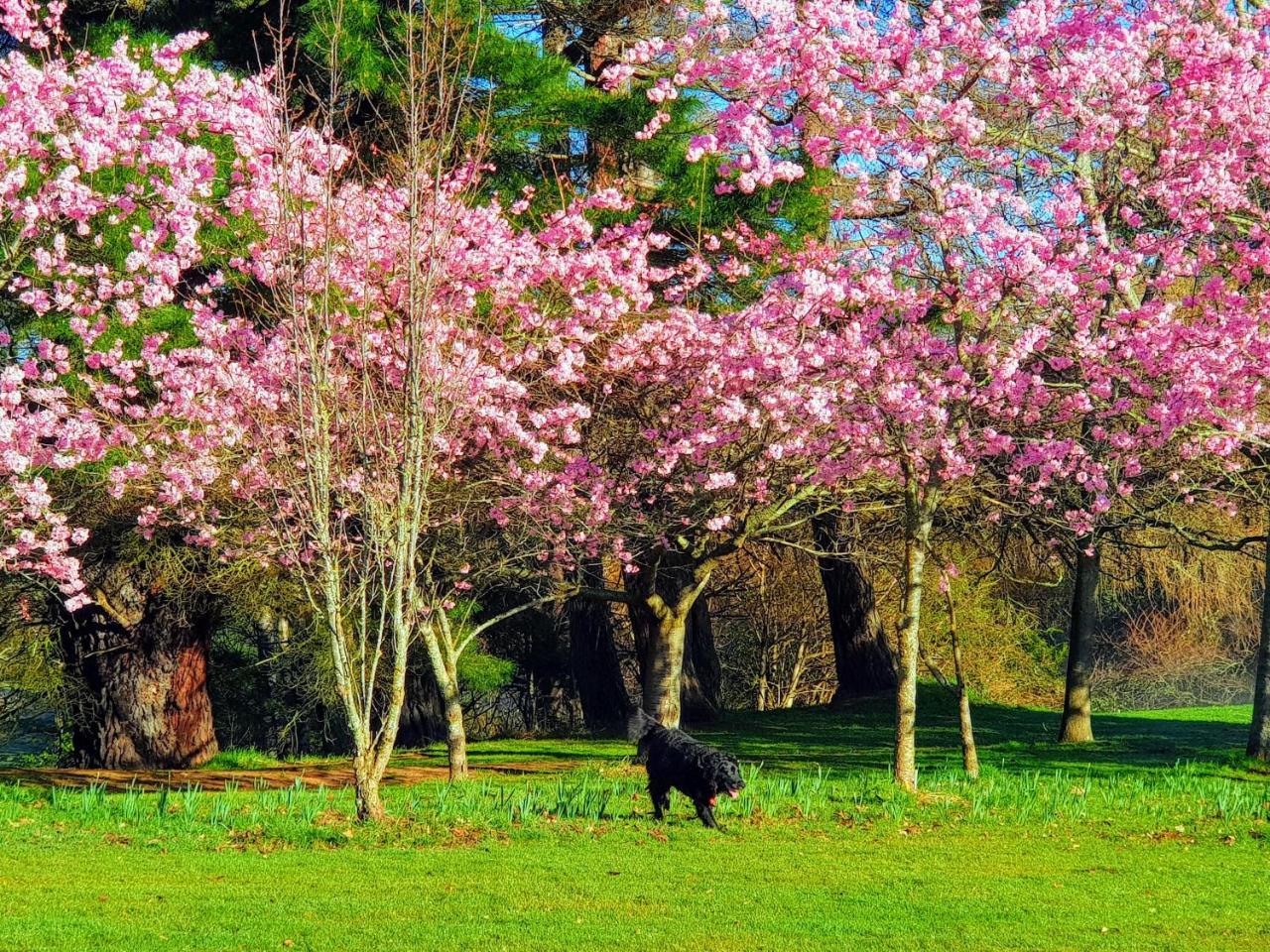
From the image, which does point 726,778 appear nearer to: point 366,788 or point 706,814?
point 706,814

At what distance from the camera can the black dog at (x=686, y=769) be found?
957 cm

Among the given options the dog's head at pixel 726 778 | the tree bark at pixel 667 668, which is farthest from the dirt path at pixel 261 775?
the dog's head at pixel 726 778

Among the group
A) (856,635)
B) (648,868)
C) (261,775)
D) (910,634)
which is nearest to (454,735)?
(261,775)

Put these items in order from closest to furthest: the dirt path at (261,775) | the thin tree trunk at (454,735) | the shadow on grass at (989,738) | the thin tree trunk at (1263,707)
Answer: the thin tree trunk at (454,735) → the dirt path at (261,775) → the thin tree trunk at (1263,707) → the shadow on grass at (989,738)

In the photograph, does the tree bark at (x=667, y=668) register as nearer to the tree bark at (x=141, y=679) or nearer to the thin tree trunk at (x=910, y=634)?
the thin tree trunk at (x=910, y=634)

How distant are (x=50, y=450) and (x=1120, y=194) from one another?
1092 cm

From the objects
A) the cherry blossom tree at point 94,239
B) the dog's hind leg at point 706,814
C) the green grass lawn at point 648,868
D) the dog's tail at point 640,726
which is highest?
the cherry blossom tree at point 94,239

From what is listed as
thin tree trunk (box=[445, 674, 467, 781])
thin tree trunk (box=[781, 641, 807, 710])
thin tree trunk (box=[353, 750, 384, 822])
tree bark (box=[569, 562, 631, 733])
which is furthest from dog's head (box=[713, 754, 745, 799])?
thin tree trunk (box=[781, 641, 807, 710])

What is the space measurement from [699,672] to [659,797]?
14872 millimetres

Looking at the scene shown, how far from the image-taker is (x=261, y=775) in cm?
1602

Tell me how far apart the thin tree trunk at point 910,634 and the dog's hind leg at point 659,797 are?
3022mm

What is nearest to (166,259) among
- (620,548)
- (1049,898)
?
(620,548)

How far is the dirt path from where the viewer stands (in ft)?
50.3

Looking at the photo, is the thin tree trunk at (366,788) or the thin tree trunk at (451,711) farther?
the thin tree trunk at (451,711)
